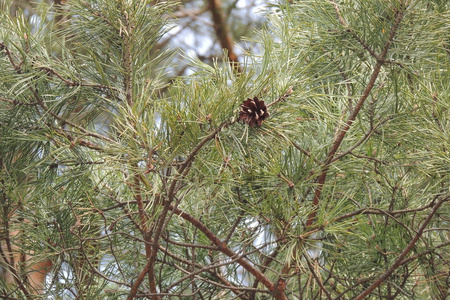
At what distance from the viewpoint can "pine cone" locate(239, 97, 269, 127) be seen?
640mm

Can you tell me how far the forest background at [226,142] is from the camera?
0.68 meters

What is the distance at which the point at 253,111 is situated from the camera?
25.2 inches

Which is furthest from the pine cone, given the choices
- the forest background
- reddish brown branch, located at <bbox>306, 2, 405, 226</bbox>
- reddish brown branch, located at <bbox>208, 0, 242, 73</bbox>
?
reddish brown branch, located at <bbox>208, 0, 242, 73</bbox>

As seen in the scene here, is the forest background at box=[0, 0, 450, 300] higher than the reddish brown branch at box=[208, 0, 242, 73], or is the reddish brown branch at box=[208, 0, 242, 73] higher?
the reddish brown branch at box=[208, 0, 242, 73]

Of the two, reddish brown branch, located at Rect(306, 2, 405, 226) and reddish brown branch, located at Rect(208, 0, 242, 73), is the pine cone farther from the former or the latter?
reddish brown branch, located at Rect(208, 0, 242, 73)

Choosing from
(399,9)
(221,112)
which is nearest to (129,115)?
(221,112)

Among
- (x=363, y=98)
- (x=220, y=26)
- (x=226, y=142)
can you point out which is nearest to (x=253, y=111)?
(x=226, y=142)

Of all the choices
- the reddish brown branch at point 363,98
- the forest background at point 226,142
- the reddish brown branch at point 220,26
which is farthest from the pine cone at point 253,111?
the reddish brown branch at point 220,26

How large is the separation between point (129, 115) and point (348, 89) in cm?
41

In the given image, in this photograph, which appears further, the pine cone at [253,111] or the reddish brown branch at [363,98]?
the reddish brown branch at [363,98]

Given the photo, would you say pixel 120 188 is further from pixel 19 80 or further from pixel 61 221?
pixel 19 80

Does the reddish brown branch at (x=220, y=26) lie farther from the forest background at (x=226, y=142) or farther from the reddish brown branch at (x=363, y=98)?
the reddish brown branch at (x=363, y=98)

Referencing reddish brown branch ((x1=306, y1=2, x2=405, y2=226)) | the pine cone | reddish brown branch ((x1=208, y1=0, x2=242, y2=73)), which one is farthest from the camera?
reddish brown branch ((x1=208, y1=0, x2=242, y2=73))

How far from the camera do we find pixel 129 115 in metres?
0.68
